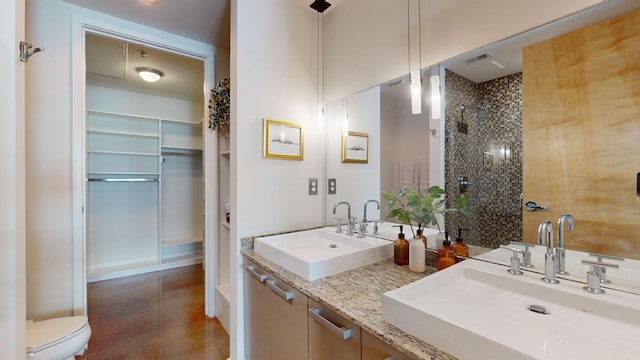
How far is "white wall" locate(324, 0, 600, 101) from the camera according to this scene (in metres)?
1.13

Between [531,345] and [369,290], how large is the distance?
0.55 meters

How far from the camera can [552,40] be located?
3.50 feet

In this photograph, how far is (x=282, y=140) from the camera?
1934mm

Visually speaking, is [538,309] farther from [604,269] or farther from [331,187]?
[331,187]

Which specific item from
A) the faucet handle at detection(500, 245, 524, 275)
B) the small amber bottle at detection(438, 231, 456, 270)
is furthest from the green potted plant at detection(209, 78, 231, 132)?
the faucet handle at detection(500, 245, 524, 275)

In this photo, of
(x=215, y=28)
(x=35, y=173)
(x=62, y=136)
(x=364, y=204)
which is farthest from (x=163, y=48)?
(x=364, y=204)

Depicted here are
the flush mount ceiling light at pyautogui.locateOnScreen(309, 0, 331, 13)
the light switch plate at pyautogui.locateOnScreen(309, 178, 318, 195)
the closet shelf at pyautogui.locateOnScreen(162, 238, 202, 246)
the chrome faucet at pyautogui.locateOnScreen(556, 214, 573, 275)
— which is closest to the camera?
the chrome faucet at pyautogui.locateOnScreen(556, 214, 573, 275)

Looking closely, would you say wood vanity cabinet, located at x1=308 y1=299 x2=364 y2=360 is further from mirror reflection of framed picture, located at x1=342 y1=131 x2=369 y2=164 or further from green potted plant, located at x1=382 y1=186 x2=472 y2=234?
mirror reflection of framed picture, located at x1=342 y1=131 x2=369 y2=164

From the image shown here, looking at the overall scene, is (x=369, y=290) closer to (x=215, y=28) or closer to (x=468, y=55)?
(x=468, y=55)

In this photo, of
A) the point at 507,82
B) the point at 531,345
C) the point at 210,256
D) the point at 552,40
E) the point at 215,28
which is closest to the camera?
the point at 531,345

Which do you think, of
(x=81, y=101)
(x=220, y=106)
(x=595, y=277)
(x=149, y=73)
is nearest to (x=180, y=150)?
(x=149, y=73)

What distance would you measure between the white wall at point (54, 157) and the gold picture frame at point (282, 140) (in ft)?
4.89

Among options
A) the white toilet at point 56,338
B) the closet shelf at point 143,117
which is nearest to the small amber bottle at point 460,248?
the white toilet at point 56,338

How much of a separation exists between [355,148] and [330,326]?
1.27 metres
